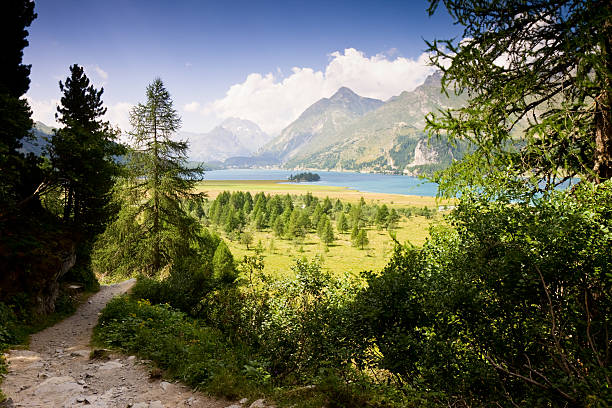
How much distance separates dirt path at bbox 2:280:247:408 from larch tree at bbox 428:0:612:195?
20.7ft

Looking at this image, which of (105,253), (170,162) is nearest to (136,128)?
(170,162)

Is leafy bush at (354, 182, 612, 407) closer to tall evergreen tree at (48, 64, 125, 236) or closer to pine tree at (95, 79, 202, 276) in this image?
tall evergreen tree at (48, 64, 125, 236)

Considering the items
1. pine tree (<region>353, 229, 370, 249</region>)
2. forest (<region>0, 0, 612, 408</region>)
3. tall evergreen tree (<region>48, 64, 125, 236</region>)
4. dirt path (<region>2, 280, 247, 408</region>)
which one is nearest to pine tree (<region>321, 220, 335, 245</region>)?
pine tree (<region>353, 229, 370, 249</region>)

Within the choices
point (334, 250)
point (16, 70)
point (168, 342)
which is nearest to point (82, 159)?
point (16, 70)

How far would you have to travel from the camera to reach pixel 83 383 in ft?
19.2

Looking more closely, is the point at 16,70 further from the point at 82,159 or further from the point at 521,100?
the point at 521,100

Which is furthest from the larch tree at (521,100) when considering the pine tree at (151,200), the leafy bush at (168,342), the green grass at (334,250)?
the green grass at (334,250)

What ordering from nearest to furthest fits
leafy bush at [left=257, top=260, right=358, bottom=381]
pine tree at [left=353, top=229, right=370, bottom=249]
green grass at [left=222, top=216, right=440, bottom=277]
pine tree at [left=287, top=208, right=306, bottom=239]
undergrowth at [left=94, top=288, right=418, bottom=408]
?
1. undergrowth at [left=94, top=288, right=418, bottom=408]
2. leafy bush at [left=257, top=260, right=358, bottom=381]
3. green grass at [left=222, top=216, right=440, bottom=277]
4. pine tree at [left=353, top=229, right=370, bottom=249]
5. pine tree at [left=287, top=208, right=306, bottom=239]

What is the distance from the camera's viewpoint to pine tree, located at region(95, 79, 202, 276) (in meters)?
17.4

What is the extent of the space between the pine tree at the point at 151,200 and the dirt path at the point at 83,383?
9552mm

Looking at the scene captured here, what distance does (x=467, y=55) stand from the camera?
502 cm

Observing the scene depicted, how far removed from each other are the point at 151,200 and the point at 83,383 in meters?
14.0

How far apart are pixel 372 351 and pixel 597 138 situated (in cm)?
602

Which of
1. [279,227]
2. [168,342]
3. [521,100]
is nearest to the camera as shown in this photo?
[521,100]
